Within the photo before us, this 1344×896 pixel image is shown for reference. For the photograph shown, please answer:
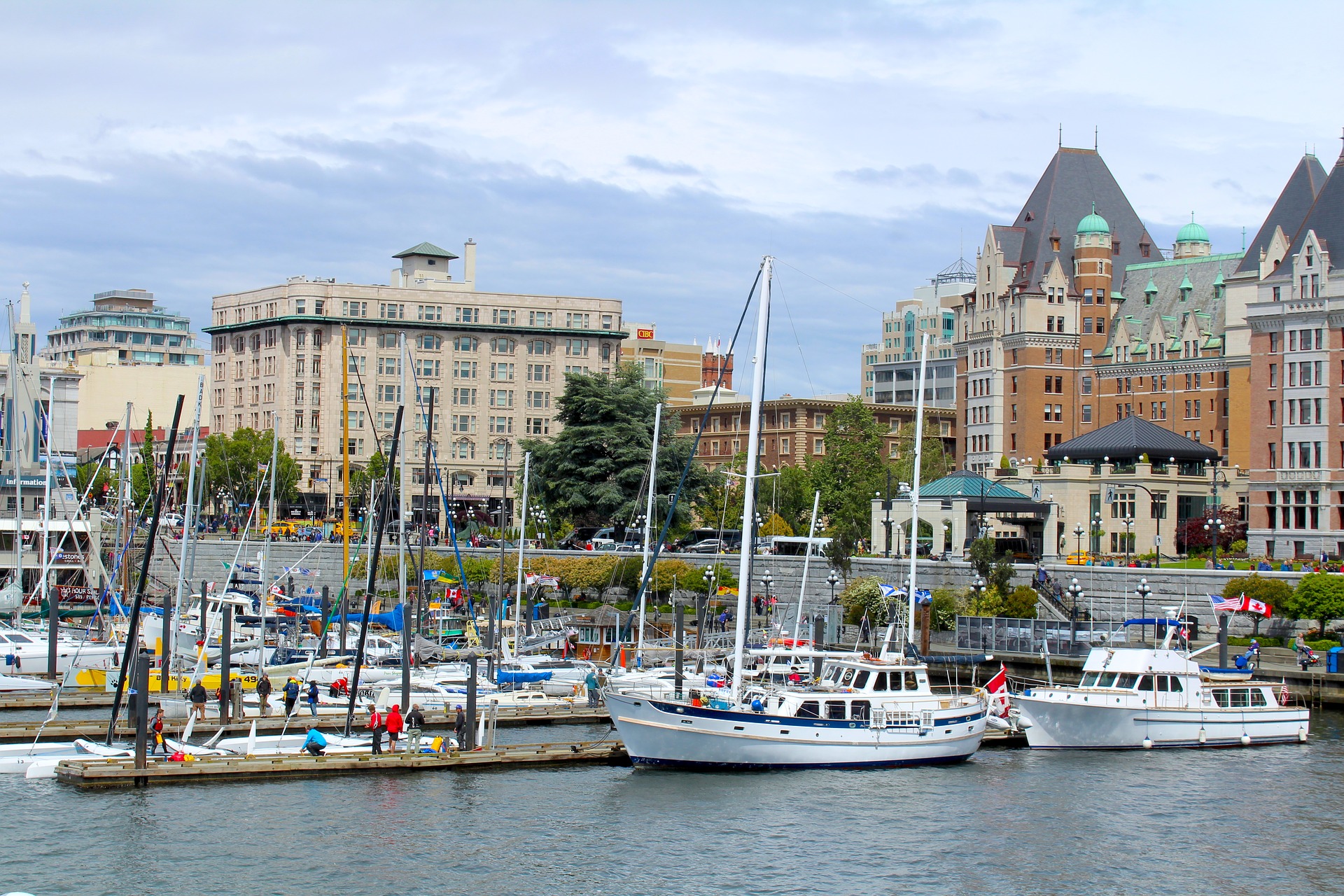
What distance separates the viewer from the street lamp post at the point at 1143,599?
70438mm

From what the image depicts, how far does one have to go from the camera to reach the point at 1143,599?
226 feet

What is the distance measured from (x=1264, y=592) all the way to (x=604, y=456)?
51.6 m

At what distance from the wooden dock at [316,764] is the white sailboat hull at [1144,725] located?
1479 cm

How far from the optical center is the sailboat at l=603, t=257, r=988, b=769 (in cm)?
4753

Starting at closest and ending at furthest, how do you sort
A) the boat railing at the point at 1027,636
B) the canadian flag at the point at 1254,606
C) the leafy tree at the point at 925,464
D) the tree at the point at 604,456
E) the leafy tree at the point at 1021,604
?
the canadian flag at the point at 1254,606 < the boat railing at the point at 1027,636 < the leafy tree at the point at 1021,604 < the tree at the point at 604,456 < the leafy tree at the point at 925,464

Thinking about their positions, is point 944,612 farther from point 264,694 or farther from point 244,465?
point 244,465

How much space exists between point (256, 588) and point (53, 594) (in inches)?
1296

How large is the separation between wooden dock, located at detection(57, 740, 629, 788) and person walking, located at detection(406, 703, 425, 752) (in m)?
0.72

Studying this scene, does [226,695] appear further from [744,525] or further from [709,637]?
[709,637]

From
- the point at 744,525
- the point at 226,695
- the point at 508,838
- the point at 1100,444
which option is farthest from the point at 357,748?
the point at 1100,444

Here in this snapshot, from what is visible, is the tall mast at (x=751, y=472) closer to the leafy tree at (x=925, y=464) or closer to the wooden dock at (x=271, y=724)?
the wooden dock at (x=271, y=724)

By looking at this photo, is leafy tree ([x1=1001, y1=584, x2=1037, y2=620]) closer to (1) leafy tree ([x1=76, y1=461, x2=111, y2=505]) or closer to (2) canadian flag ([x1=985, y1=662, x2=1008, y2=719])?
(2) canadian flag ([x1=985, y1=662, x2=1008, y2=719])

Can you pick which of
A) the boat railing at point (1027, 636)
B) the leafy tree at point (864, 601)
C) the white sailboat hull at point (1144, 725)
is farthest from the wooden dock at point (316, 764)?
the leafy tree at point (864, 601)

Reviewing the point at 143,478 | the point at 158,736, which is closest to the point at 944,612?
the point at 158,736
